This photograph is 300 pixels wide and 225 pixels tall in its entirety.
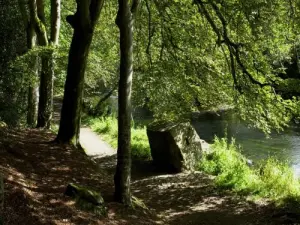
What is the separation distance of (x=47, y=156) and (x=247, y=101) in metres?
5.29

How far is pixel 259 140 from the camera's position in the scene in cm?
2195

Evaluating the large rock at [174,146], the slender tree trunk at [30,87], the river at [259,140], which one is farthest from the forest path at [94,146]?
the river at [259,140]

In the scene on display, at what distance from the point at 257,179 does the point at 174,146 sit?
2956 millimetres

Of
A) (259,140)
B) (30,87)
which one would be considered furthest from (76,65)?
(259,140)

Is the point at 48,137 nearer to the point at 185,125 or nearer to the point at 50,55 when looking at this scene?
the point at 50,55

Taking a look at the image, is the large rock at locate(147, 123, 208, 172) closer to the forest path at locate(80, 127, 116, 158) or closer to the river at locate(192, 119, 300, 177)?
the river at locate(192, 119, 300, 177)

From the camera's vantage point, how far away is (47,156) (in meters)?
9.96

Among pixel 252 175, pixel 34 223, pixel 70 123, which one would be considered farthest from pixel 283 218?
pixel 70 123

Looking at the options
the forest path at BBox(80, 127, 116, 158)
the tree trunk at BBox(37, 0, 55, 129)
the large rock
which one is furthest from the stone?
the forest path at BBox(80, 127, 116, 158)

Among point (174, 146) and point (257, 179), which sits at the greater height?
point (174, 146)

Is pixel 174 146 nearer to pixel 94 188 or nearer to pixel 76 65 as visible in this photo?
pixel 76 65

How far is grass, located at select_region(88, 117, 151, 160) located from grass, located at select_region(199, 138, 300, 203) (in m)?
2.78

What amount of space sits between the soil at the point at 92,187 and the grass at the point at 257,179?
48 cm

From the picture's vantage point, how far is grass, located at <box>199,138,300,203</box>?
1040 centimetres
